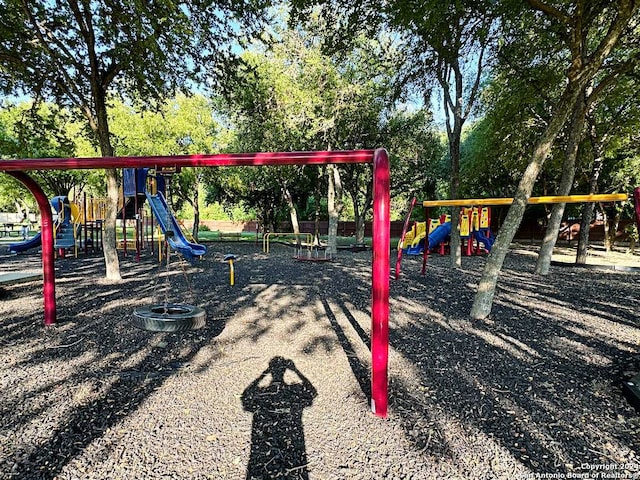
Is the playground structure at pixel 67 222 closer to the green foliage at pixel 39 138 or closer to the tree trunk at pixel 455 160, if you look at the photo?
the green foliage at pixel 39 138

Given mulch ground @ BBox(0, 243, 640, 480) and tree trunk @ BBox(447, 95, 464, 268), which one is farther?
tree trunk @ BBox(447, 95, 464, 268)

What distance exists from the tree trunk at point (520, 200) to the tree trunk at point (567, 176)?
4517mm

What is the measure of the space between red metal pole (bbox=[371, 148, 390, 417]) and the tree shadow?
0.58 m

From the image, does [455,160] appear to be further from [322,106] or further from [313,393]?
[313,393]

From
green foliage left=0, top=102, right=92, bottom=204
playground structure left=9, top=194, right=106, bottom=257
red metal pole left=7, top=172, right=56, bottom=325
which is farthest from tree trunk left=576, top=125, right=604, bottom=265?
playground structure left=9, top=194, right=106, bottom=257

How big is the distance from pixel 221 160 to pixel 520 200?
4.12m

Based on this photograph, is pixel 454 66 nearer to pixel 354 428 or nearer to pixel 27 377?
pixel 354 428

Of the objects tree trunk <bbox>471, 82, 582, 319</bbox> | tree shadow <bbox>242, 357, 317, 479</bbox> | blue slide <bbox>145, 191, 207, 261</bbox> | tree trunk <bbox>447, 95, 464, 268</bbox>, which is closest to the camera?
tree shadow <bbox>242, 357, 317, 479</bbox>

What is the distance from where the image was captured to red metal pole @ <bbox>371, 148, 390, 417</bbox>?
A: 2.58 metres

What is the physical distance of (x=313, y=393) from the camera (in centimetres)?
298

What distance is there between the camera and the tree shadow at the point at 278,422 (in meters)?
2.08

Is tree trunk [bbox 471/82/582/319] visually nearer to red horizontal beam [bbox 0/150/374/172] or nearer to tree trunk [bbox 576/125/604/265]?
red horizontal beam [bbox 0/150/374/172]

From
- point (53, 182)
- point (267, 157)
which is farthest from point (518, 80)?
point (53, 182)

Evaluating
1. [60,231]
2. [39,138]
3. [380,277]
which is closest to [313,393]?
[380,277]
